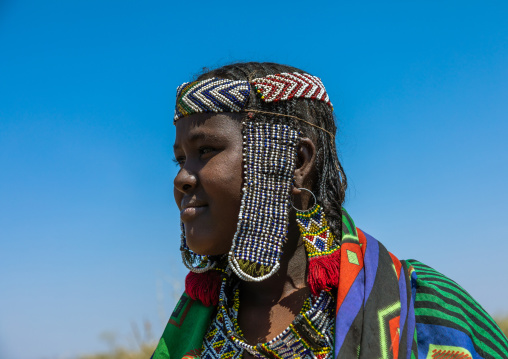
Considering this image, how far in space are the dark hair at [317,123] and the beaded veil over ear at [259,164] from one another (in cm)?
5

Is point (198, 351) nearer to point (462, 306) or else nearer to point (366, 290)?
point (366, 290)

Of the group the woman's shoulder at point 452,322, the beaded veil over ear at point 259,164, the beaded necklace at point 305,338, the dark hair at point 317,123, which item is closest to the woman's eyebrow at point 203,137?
the beaded veil over ear at point 259,164

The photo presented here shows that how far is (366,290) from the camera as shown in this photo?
8.63 ft

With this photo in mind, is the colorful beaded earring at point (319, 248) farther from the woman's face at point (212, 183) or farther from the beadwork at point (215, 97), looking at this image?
the beadwork at point (215, 97)

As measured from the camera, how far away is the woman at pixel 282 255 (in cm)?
263

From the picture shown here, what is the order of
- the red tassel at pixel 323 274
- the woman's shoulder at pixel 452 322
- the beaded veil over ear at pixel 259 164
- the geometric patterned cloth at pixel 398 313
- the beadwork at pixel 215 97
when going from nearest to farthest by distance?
the geometric patterned cloth at pixel 398 313
the woman's shoulder at pixel 452 322
the red tassel at pixel 323 274
the beaded veil over ear at pixel 259 164
the beadwork at pixel 215 97

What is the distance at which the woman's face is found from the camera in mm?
2871

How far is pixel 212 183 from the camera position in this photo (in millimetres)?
2855

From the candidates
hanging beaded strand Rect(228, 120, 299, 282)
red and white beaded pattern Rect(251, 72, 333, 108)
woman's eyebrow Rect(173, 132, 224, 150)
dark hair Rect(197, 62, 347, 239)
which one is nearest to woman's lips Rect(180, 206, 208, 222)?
hanging beaded strand Rect(228, 120, 299, 282)

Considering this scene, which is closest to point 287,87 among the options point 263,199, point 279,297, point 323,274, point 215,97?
point 215,97

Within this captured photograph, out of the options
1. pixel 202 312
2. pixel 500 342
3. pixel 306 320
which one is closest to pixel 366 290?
pixel 306 320

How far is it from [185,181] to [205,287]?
27.5 inches

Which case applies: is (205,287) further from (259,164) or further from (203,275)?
(259,164)

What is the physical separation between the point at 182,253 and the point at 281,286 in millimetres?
643
